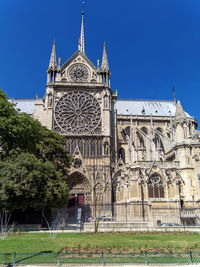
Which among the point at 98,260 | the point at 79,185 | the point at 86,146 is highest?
the point at 86,146

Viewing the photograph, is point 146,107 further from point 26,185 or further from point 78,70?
point 26,185

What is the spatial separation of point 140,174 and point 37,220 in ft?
38.5

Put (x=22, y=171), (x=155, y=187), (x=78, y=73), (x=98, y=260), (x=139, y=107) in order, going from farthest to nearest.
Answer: (x=139, y=107)
(x=78, y=73)
(x=155, y=187)
(x=22, y=171)
(x=98, y=260)

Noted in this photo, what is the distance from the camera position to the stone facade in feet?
87.1

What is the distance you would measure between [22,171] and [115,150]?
21564mm

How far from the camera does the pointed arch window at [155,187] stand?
26969 millimetres

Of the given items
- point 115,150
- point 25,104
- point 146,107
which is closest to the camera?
point 115,150

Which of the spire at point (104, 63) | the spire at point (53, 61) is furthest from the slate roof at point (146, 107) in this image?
the spire at point (53, 61)

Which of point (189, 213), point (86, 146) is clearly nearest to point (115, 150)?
point (86, 146)

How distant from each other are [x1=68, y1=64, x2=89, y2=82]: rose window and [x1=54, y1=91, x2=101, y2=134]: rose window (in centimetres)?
283

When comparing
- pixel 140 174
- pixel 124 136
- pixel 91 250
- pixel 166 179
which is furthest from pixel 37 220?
pixel 124 136

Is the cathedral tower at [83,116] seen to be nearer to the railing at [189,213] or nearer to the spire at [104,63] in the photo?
the spire at [104,63]

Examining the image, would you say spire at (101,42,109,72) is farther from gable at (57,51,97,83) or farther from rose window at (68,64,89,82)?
rose window at (68,64,89,82)

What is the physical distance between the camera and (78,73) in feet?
145
